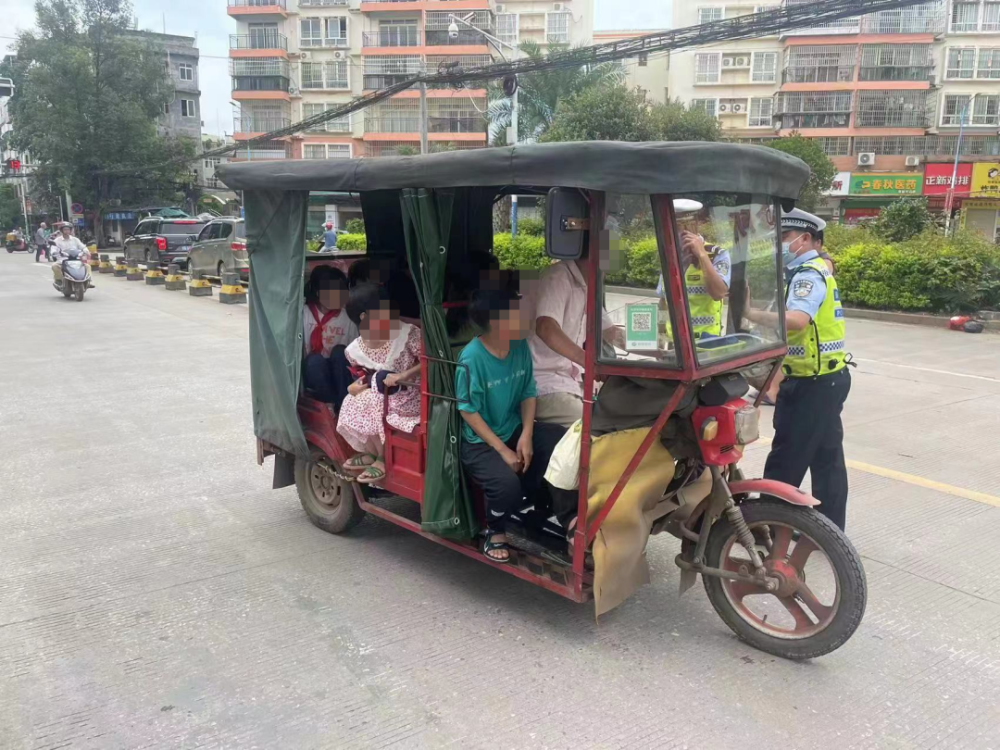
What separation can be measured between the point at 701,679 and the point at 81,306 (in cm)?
1596

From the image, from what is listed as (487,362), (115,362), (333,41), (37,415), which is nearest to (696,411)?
(487,362)

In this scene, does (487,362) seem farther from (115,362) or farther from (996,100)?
(996,100)

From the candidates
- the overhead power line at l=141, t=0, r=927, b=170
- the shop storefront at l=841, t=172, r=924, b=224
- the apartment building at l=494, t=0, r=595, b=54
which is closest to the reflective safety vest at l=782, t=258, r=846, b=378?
the overhead power line at l=141, t=0, r=927, b=170

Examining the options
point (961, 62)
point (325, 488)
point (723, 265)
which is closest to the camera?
point (723, 265)

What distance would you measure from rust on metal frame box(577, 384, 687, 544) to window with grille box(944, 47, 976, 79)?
46876 mm

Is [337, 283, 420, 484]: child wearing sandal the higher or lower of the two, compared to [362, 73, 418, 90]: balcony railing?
lower

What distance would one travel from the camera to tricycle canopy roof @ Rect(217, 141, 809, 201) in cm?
267

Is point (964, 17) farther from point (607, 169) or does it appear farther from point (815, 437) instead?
point (607, 169)

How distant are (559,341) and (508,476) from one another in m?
0.64

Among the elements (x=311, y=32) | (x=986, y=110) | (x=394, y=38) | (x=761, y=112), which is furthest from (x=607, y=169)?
(x=311, y=32)

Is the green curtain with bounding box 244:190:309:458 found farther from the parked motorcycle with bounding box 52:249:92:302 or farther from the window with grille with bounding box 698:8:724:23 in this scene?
the window with grille with bounding box 698:8:724:23

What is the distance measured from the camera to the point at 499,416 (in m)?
3.62

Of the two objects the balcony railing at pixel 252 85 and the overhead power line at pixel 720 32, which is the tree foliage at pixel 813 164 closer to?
the overhead power line at pixel 720 32

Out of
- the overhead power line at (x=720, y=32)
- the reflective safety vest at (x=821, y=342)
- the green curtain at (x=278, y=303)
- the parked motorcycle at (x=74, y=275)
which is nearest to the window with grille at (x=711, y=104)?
the overhead power line at (x=720, y=32)
